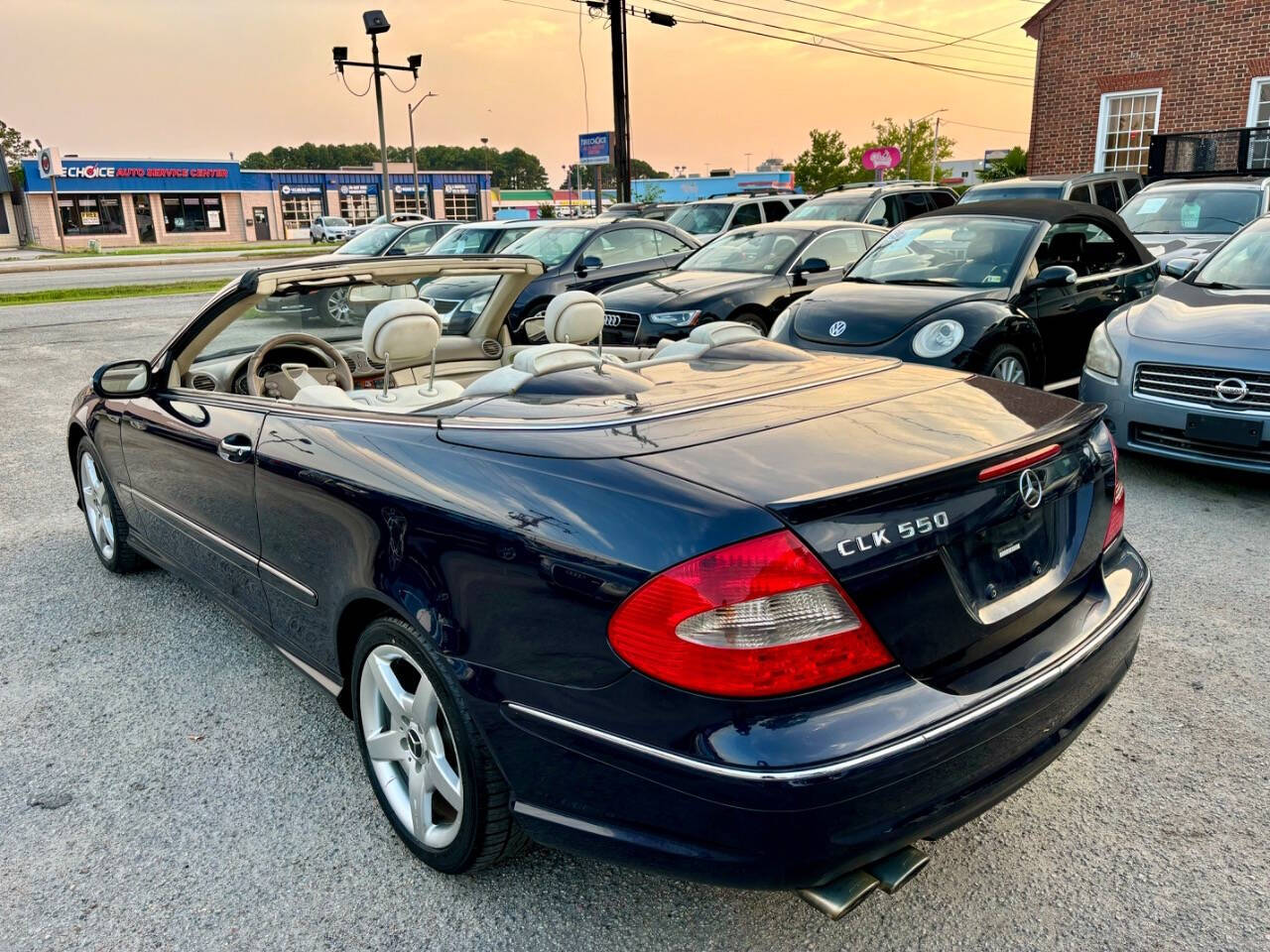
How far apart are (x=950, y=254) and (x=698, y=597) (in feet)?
21.2

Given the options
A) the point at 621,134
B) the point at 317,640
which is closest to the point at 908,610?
the point at 317,640

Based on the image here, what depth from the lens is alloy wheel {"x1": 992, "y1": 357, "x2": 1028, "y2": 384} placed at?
6.45m

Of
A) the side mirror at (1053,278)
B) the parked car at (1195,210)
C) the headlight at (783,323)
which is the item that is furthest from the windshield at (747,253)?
the parked car at (1195,210)

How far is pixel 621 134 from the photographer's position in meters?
22.8

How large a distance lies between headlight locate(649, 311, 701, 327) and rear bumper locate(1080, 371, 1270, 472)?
12.2 feet

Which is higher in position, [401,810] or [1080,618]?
[1080,618]

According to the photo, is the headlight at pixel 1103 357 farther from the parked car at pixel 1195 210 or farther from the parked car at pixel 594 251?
the parked car at pixel 594 251

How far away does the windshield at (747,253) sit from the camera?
9.71m

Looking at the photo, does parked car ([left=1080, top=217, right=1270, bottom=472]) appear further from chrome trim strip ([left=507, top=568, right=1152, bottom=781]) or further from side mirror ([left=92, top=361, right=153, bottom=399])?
side mirror ([left=92, top=361, right=153, bottom=399])

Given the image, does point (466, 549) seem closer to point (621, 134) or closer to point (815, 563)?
point (815, 563)

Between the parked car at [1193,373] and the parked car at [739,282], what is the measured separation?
3.55 meters

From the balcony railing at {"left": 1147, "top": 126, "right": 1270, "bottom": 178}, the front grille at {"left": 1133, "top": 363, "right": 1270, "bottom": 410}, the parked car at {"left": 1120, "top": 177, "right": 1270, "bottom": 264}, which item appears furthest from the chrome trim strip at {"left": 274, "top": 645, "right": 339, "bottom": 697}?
the balcony railing at {"left": 1147, "top": 126, "right": 1270, "bottom": 178}

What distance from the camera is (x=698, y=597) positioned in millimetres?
1793

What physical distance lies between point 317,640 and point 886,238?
6.73 metres
